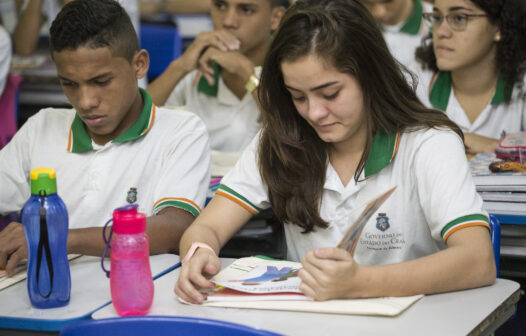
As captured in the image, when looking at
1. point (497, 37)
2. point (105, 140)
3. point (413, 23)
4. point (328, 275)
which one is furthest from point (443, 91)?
point (328, 275)

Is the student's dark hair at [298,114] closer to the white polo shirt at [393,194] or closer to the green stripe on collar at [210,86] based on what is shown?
the white polo shirt at [393,194]

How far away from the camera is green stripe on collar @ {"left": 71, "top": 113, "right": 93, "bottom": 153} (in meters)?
2.02

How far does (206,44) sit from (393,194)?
4.76 ft

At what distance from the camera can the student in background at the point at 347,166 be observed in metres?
1.50

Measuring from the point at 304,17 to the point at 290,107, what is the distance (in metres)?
0.25

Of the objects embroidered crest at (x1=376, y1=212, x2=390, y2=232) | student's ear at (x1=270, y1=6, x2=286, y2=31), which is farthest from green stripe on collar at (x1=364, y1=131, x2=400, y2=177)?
student's ear at (x1=270, y1=6, x2=286, y2=31)

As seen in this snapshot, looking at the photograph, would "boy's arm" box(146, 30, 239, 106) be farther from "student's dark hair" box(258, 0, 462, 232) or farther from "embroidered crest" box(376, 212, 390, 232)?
"embroidered crest" box(376, 212, 390, 232)

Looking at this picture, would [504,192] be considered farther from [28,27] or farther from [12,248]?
[28,27]

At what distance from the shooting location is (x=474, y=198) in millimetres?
1525

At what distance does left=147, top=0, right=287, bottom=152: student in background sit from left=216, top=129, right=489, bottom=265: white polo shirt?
1.04m

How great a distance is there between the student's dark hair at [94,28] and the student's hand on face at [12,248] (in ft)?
1.78

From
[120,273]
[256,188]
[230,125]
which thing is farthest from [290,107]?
[230,125]

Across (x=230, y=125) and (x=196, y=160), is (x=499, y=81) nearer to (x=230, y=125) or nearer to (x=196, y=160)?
(x=230, y=125)

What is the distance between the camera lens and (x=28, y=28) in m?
4.12
